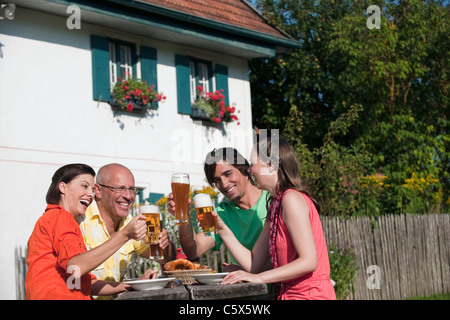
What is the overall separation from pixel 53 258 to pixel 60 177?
0.52 m

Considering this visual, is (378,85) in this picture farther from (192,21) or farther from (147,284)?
(147,284)

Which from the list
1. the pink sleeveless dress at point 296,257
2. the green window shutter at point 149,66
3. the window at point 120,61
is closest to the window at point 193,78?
the green window shutter at point 149,66

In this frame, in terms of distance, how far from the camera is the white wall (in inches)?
368

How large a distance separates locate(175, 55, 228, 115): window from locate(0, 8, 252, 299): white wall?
153 mm

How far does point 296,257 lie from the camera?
3166mm

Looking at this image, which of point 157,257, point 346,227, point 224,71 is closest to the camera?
point 157,257

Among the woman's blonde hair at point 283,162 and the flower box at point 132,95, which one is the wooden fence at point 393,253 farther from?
the woman's blonde hair at point 283,162

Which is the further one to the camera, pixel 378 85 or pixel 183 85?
pixel 378 85

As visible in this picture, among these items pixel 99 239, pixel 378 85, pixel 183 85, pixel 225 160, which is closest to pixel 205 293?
pixel 99 239

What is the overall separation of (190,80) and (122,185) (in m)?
8.68

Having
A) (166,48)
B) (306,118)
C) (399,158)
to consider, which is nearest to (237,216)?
(166,48)

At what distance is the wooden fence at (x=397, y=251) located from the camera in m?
9.80

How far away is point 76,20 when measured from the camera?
33.8ft

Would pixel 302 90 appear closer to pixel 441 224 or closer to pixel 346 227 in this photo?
pixel 441 224
